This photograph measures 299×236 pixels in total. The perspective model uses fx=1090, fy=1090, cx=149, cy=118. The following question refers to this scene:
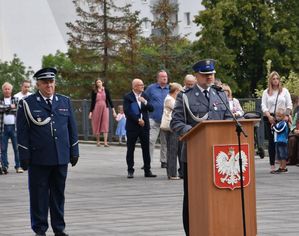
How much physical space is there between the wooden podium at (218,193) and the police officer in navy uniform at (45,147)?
8.14 ft

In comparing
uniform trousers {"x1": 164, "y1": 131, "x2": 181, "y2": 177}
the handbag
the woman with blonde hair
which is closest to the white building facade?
the woman with blonde hair

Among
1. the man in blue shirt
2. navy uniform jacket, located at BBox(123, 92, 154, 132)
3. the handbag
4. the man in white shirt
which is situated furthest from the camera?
the man in white shirt

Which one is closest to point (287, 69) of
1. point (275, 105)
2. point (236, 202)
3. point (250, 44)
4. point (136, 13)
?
point (250, 44)

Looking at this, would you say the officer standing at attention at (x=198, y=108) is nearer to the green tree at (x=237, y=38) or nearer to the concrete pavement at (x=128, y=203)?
the concrete pavement at (x=128, y=203)

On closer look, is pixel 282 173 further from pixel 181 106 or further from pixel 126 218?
pixel 181 106

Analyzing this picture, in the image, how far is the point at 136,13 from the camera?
171 ft

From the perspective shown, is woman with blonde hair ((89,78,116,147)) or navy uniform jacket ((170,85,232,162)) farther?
woman with blonde hair ((89,78,116,147))

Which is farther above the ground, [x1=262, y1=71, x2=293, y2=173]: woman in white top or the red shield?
[x1=262, y1=71, x2=293, y2=173]: woman in white top

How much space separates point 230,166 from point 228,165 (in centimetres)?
4

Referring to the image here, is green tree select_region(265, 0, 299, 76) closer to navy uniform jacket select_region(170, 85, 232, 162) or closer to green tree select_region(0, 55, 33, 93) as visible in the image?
green tree select_region(0, 55, 33, 93)

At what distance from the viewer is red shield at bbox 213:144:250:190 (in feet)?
31.6

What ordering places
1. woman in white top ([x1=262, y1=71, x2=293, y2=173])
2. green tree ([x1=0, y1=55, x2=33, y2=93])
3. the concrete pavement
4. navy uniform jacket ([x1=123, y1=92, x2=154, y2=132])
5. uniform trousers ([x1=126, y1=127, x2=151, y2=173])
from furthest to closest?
green tree ([x1=0, y1=55, x2=33, y2=93]), woman in white top ([x1=262, y1=71, x2=293, y2=173]), navy uniform jacket ([x1=123, y1=92, x2=154, y2=132]), uniform trousers ([x1=126, y1=127, x2=151, y2=173]), the concrete pavement

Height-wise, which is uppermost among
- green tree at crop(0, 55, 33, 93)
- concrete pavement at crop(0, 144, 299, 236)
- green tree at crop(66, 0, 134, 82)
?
green tree at crop(66, 0, 134, 82)

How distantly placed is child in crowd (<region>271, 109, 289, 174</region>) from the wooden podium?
1054 centimetres
